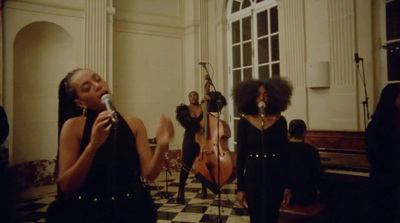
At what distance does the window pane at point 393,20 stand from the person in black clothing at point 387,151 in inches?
94.1

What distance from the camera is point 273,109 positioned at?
2.67m

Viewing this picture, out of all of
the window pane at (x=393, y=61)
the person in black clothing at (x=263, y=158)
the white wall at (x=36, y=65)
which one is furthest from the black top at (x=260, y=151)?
the white wall at (x=36, y=65)

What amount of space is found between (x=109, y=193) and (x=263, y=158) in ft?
4.03

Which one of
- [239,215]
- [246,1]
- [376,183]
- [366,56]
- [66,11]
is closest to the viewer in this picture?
[376,183]

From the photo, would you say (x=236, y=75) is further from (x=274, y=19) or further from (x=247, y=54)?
(x=274, y=19)

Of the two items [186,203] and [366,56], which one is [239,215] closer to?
[186,203]

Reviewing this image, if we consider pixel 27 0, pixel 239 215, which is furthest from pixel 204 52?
pixel 239 215

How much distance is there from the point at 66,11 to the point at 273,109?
17.6 ft

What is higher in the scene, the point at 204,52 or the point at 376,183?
the point at 204,52

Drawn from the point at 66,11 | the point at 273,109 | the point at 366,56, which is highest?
the point at 66,11

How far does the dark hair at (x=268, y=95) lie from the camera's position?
2707 mm

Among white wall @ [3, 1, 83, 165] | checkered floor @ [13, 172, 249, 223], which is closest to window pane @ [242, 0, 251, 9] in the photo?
white wall @ [3, 1, 83, 165]

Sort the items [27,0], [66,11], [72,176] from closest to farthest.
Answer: [72,176] < [27,0] < [66,11]

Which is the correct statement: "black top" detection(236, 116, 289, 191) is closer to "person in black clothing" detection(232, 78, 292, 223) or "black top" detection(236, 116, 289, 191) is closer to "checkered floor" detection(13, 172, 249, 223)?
"person in black clothing" detection(232, 78, 292, 223)
